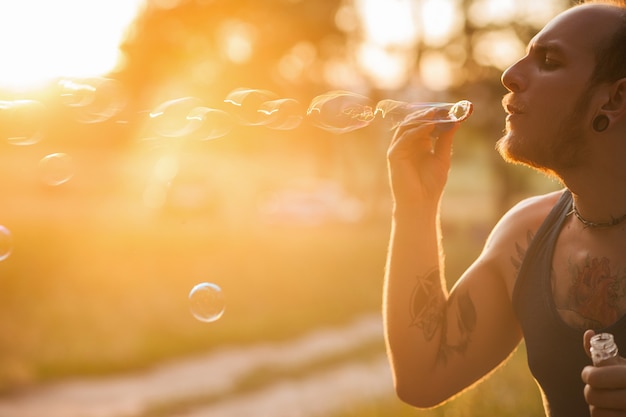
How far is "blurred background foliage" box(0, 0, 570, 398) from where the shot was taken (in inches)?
406

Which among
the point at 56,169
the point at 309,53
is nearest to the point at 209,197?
the point at 309,53

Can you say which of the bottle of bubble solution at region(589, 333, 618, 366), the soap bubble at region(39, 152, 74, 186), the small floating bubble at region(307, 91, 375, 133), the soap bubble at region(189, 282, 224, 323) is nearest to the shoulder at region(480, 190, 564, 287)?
the bottle of bubble solution at region(589, 333, 618, 366)

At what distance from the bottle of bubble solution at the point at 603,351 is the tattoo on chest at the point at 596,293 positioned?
0.36m

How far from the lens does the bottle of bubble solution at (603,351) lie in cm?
195

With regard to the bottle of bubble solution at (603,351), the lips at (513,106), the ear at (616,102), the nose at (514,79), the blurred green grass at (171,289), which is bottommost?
the bottle of bubble solution at (603,351)

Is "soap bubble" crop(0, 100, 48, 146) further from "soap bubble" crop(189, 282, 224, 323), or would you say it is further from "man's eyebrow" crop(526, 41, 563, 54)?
"man's eyebrow" crop(526, 41, 563, 54)

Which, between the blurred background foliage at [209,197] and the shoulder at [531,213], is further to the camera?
the blurred background foliage at [209,197]

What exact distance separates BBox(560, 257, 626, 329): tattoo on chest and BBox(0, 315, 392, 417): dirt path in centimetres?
578

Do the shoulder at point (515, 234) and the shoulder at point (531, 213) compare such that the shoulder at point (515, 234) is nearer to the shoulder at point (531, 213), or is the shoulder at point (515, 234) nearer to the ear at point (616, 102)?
the shoulder at point (531, 213)

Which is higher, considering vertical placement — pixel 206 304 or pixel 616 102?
pixel 206 304

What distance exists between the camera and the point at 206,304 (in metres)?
4.03

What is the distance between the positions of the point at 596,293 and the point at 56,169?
9.42 feet

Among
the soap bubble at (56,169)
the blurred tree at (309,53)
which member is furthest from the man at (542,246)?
the blurred tree at (309,53)

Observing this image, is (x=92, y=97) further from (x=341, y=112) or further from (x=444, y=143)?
(x=444, y=143)
